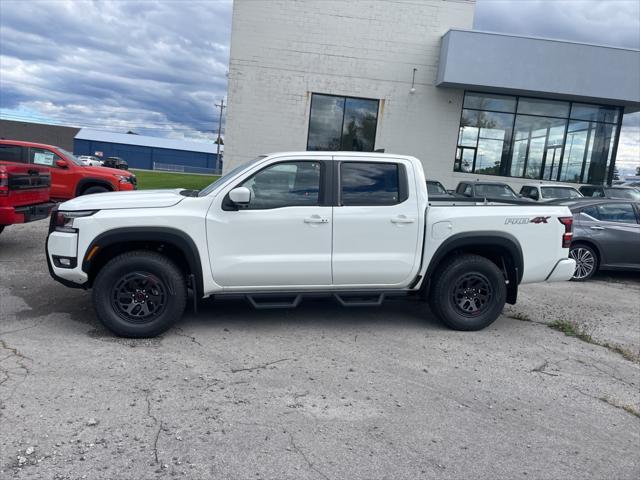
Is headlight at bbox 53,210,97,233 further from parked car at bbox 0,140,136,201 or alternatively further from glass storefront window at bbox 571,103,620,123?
glass storefront window at bbox 571,103,620,123

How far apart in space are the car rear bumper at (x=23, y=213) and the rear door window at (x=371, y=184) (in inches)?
210

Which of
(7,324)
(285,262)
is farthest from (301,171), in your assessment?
(7,324)

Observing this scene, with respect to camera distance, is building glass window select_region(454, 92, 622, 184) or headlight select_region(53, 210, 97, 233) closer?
headlight select_region(53, 210, 97, 233)

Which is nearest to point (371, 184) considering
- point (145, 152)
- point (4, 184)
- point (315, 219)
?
point (315, 219)

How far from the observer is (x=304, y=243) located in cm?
528

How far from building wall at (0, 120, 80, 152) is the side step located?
8690 cm

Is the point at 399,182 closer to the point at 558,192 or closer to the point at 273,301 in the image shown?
the point at 273,301

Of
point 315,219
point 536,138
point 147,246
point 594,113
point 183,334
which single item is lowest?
point 183,334

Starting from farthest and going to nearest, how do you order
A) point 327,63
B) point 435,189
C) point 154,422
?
point 327,63 < point 435,189 < point 154,422

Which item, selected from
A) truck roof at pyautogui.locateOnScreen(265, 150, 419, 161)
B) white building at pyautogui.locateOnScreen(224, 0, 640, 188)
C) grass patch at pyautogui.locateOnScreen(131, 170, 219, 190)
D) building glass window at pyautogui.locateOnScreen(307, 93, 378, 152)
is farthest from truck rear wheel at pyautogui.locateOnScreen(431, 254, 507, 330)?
building glass window at pyautogui.locateOnScreen(307, 93, 378, 152)

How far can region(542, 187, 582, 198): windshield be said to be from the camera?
1528 cm

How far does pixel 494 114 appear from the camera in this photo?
69.7 feet

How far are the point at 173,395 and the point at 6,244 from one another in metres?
7.36

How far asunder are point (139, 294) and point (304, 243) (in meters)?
1.68
